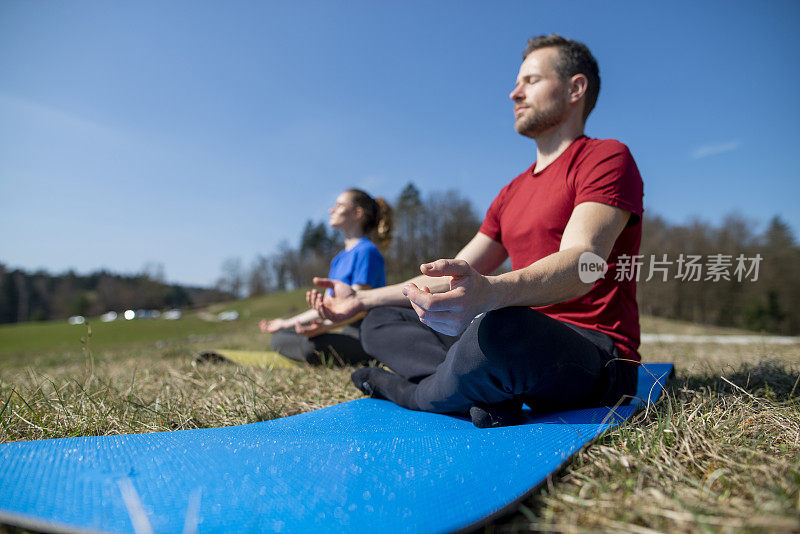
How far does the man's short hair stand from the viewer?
2.27 meters

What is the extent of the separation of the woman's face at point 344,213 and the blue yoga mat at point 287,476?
261cm

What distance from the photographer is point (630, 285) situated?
6.57 ft

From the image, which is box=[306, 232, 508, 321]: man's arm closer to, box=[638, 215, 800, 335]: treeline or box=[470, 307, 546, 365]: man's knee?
box=[470, 307, 546, 365]: man's knee

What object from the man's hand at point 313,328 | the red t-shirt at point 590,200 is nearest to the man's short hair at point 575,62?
the red t-shirt at point 590,200

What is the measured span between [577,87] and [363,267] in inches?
82.6

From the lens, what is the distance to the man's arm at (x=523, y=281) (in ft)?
4.14

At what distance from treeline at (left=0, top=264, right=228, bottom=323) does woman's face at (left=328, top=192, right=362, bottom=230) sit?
4490 cm

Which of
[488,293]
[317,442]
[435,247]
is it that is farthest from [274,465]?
[435,247]

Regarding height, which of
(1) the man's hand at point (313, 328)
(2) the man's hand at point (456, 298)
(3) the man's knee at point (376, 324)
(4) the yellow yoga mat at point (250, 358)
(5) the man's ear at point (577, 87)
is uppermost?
(5) the man's ear at point (577, 87)

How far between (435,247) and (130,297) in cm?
4748

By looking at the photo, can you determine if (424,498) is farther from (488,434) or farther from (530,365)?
(530,365)

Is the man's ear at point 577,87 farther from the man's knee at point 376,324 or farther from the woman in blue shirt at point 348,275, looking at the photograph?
the woman in blue shirt at point 348,275

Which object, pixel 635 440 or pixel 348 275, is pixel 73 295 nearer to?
pixel 348 275

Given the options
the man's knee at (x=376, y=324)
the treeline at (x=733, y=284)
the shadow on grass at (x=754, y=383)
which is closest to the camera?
the shadow on grass at (x=754, y=383)
